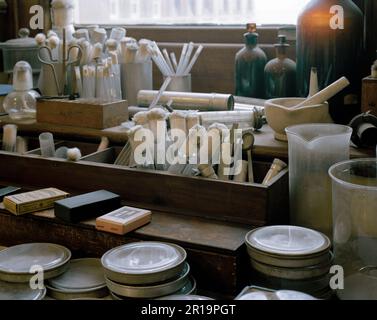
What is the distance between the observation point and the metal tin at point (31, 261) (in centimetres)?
105

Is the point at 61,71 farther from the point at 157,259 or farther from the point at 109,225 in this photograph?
the point at 157,259

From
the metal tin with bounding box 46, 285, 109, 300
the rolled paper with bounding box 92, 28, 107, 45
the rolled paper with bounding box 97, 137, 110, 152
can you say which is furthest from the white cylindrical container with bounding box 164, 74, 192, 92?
the metal tin with bounding box 46, 285, 109, 300

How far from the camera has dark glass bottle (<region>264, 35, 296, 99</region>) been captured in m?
1.72

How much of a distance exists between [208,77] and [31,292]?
1.22 meters

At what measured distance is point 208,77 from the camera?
6.76 ft

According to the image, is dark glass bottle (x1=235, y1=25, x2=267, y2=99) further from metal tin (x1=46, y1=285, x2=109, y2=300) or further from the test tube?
metal tin (x1=46, y1=285, x2=109, y2=300)

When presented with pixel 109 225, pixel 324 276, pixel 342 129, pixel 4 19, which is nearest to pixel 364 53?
pixel 342 129

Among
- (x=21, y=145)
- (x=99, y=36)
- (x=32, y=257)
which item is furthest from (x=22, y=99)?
(x=32, y=257)

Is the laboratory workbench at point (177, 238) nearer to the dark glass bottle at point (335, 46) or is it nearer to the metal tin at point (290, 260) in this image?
the metal tin at point (290, 260)

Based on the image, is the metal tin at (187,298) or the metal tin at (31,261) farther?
the metal tin at (31,261)

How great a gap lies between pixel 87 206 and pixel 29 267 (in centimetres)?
19

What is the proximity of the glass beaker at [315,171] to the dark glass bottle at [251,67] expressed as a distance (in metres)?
0.59

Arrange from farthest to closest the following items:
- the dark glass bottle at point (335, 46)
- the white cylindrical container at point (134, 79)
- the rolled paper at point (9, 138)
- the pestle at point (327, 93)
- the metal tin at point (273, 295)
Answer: the white cylindrical container at point (134, 79), the rolled paper at point (9, 138), the dark glass bottle at point (335, 46), the pestle at point (327, 93), the metal tin at point (273, 295)

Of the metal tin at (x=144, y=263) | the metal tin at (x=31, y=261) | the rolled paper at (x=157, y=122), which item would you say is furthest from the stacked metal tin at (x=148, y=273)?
the rolled paper at (x=157, y=122)
